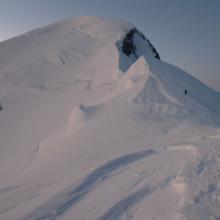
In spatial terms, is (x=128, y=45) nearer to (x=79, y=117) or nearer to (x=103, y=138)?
(x=79, y=117)

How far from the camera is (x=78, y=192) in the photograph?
3.86 m

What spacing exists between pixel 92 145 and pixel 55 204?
131 inches

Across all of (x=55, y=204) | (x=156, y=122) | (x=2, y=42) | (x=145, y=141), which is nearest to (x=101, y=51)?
(x=2, y=42)

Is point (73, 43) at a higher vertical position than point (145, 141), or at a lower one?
higher

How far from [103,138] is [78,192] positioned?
3296mm

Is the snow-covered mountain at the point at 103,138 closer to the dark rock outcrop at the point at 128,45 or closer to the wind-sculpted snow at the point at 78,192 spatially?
the wind-sculpted snow at the point at 78,192

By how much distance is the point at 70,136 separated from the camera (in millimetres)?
8141

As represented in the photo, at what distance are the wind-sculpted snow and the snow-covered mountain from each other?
2 centimetres

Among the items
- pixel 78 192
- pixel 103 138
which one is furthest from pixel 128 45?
pixel 78 192

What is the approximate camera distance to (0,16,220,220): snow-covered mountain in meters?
3.34

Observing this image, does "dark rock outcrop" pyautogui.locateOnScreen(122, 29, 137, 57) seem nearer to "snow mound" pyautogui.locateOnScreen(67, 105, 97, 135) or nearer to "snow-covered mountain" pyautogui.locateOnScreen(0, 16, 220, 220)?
"snow-covered mountain" pyautogui.locateOnScreen(0, 16, 220, 220)

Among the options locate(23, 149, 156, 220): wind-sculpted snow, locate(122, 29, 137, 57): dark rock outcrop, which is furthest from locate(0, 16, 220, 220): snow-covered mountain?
locate(122, 29, 137, 57): dark rock outcrop

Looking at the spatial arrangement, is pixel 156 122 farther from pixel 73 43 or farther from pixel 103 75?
pixel 73 43

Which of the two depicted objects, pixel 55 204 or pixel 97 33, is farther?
pixel 97 33
